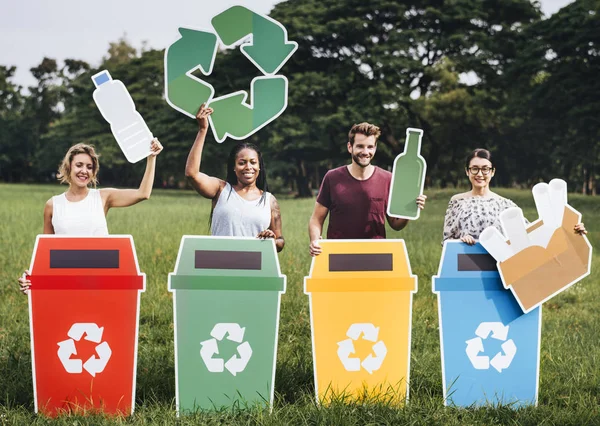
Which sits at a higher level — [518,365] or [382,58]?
[382,58]

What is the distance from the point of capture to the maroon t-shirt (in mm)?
4309

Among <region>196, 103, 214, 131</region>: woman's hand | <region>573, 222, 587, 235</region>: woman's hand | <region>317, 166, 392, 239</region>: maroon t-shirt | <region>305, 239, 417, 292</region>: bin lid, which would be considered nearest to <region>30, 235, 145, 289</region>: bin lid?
<region>196, 103, 214, 131</region>: woman's hand

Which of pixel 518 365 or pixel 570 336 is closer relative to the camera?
pixel 518 365

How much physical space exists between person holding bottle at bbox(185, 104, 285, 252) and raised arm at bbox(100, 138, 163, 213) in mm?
214

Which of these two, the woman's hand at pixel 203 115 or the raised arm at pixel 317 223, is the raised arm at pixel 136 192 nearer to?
the woman's hand at pixel 203 115

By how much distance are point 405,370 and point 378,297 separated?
481mm

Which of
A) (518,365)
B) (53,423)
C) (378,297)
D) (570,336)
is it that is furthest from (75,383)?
(570,336)

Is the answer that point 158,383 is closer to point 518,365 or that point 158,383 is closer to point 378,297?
point 378,297

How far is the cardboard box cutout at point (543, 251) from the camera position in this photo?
4.08 metres

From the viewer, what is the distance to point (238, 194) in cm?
417

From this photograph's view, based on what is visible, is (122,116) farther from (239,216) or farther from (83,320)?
(83,320)

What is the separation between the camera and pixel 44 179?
61.2 meters

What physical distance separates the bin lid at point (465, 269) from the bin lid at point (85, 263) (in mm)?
1801

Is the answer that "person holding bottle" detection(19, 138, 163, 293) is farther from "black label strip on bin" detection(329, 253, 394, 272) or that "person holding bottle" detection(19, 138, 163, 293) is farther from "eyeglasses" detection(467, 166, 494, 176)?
"eyeglasses" detection(467, 166, 494, 176)
